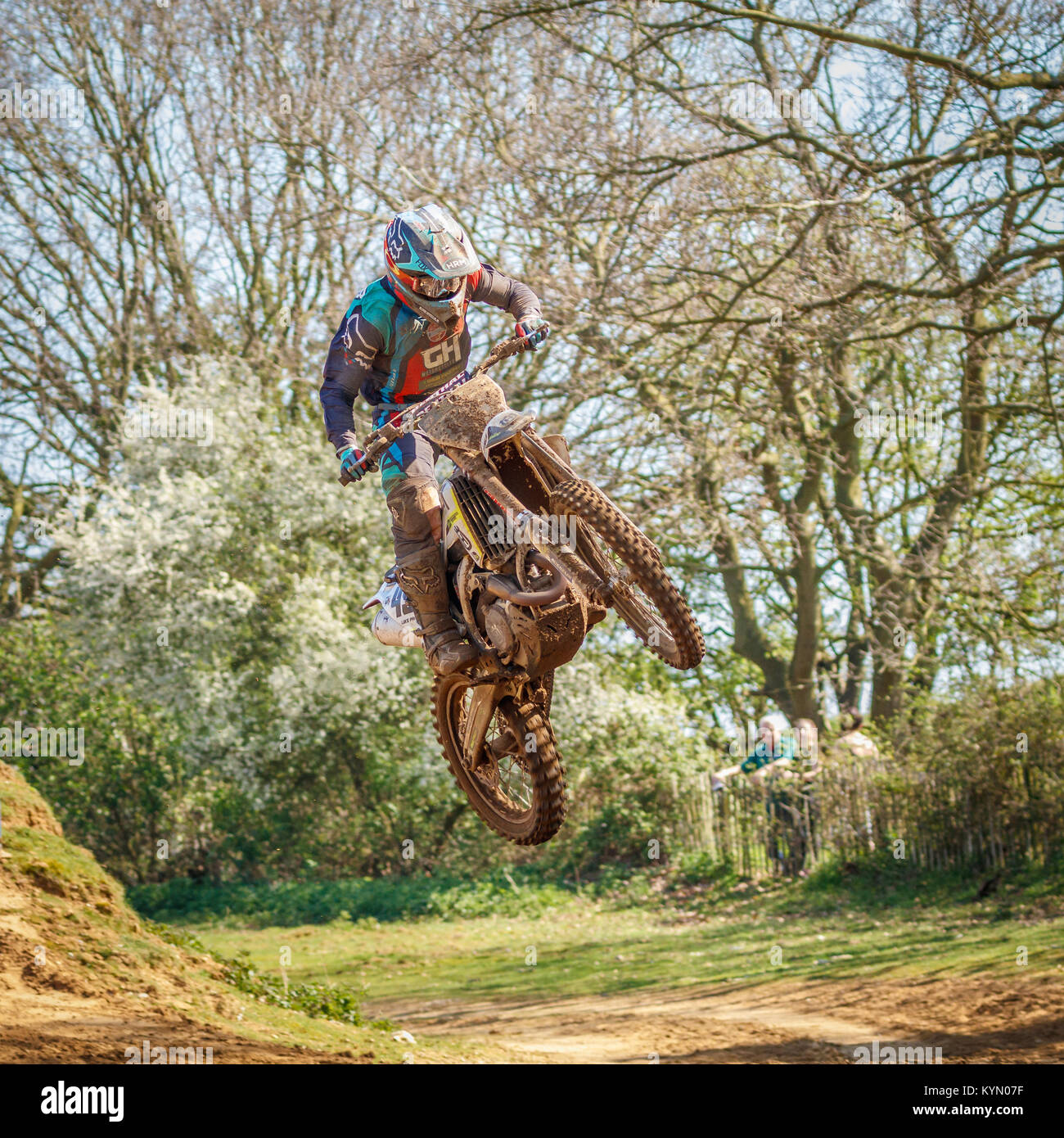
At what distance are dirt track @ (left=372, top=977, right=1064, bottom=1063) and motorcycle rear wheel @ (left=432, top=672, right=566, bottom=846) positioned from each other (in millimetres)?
2906

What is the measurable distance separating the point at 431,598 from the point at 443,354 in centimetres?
115

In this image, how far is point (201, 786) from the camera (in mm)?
19062

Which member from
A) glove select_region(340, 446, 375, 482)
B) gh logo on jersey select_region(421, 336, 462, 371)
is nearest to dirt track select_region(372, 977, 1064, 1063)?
glove select_region(340, 446, 375, 482)

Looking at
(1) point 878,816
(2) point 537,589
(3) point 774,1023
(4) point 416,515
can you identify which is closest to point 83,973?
(4) point 416,515

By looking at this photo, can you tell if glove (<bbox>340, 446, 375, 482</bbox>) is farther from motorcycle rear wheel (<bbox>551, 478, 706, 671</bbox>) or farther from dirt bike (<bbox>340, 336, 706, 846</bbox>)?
motorcycle rear wheel (<bbox>551, 478, 706, 671</bbox>)

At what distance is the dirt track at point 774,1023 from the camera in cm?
841

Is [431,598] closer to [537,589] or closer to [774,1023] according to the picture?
[537,589]

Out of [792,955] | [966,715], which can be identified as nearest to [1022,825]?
[966,715]

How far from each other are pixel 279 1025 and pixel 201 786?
11.6 m

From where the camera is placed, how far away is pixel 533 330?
19.0 ft

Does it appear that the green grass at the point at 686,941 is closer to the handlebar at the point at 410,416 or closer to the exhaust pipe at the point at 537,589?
the exhaust pipe at the point at 537,589

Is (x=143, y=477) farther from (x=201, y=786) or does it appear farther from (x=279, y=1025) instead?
(x=279, y=1025)
